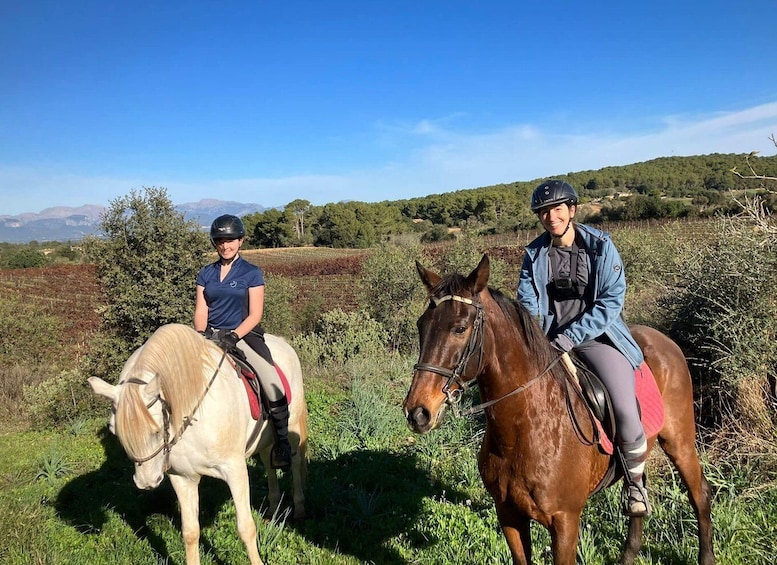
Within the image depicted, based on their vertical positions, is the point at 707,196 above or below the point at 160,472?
above

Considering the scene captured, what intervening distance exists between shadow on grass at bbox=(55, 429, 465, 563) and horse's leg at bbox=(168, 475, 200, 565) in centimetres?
61

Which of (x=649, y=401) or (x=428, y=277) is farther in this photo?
(x=649, y=401)

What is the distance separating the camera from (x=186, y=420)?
337 cm

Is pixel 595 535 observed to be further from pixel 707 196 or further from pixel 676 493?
pixel 707 196

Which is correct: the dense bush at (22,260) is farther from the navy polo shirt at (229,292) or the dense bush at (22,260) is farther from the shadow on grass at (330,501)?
the navy polo shirt at (229,292)

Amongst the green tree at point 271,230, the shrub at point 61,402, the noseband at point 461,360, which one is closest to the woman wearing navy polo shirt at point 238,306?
the noseband at point 461,360

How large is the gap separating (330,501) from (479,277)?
3.69 meters

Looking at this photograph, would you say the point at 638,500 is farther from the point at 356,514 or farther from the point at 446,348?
the point at 356,514

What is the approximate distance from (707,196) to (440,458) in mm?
65545

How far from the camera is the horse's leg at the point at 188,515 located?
11.7ft

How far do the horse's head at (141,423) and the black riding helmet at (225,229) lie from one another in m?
1.60

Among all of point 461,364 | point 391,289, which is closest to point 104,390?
point 461,364

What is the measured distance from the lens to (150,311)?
10.5 m

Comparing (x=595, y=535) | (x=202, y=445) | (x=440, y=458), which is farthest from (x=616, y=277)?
(x=440, y=458)
